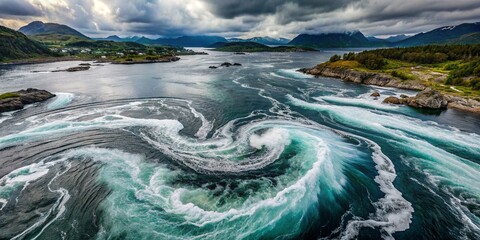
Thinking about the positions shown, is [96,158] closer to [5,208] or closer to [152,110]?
[5,208]

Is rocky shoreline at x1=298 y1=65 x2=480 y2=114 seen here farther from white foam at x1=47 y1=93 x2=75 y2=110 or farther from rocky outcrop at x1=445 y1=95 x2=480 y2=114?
white foam at x1=47 y1=93 x2=75 y2=110

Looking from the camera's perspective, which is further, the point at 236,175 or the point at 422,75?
the point at 422,75

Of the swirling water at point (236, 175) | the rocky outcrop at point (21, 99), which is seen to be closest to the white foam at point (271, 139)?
the swirling water at point (236, 175)

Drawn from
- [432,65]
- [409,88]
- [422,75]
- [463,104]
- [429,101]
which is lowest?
[409,88]

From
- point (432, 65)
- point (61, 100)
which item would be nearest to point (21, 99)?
point (61, 100)

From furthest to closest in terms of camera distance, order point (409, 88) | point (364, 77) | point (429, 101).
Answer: point (364, 77), point (409, 88), point (429, 101)

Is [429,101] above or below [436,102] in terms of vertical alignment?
above

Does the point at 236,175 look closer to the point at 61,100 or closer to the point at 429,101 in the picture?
the point at 429,101
